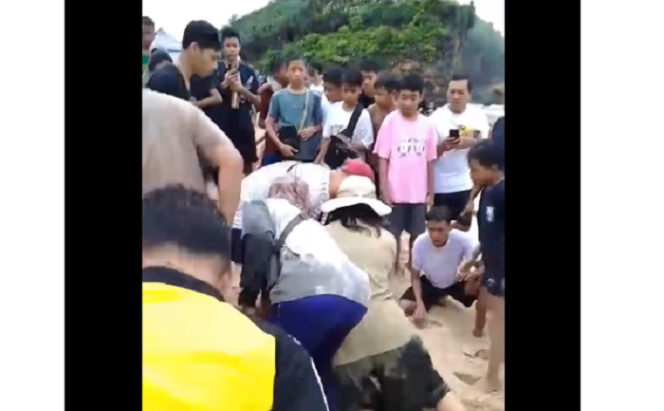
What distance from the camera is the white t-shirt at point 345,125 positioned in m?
2.72

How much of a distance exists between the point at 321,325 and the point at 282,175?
46 cm

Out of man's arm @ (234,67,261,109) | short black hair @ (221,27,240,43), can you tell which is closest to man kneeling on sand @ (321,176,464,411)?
man's arm @ (234,67,261,109)

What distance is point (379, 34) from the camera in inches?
107

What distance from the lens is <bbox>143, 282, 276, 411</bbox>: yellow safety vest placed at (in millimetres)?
2668

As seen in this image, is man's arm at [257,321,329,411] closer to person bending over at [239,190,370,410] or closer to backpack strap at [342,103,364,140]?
person bending over at [239,190,370,410]

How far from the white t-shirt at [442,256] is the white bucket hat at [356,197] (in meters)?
0.15

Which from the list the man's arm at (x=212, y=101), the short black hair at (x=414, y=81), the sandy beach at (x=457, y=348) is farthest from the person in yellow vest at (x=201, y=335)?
the short black hair at (x=414, y=81)

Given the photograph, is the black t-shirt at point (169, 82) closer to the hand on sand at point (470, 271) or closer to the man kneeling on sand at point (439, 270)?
the man kneeling on sand at point (439, 270)

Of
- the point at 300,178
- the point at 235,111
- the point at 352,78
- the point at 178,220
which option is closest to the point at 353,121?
the point at 352,78
